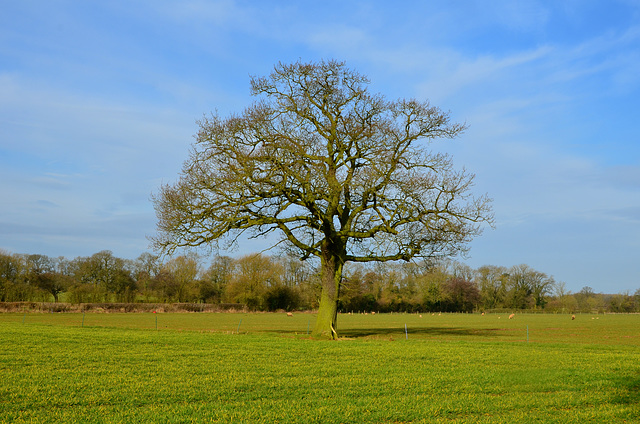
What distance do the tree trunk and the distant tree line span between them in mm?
45340

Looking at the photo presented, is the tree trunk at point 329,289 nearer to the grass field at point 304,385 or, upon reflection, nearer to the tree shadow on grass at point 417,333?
the tree shadow on grass at point 417,333

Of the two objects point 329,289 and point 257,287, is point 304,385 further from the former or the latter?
point 257,287

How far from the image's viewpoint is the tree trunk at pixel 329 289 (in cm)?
2883

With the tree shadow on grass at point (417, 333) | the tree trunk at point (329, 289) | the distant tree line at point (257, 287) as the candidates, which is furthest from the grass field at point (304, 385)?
the distant tree line at point (257, 287)

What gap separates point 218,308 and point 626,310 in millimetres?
104277

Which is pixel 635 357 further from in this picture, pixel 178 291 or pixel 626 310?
pixel 626 310

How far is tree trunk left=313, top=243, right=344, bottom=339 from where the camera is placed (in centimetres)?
2883

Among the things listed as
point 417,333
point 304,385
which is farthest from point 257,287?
point 304,385

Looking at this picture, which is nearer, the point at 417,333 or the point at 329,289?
the point at 329,289

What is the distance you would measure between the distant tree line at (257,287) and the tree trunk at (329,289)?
4534cm

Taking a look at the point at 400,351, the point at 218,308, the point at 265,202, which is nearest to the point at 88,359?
the point at 400,351

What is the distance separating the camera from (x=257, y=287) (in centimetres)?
10212

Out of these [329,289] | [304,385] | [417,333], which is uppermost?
[329,289]

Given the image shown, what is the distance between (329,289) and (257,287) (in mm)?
74888
